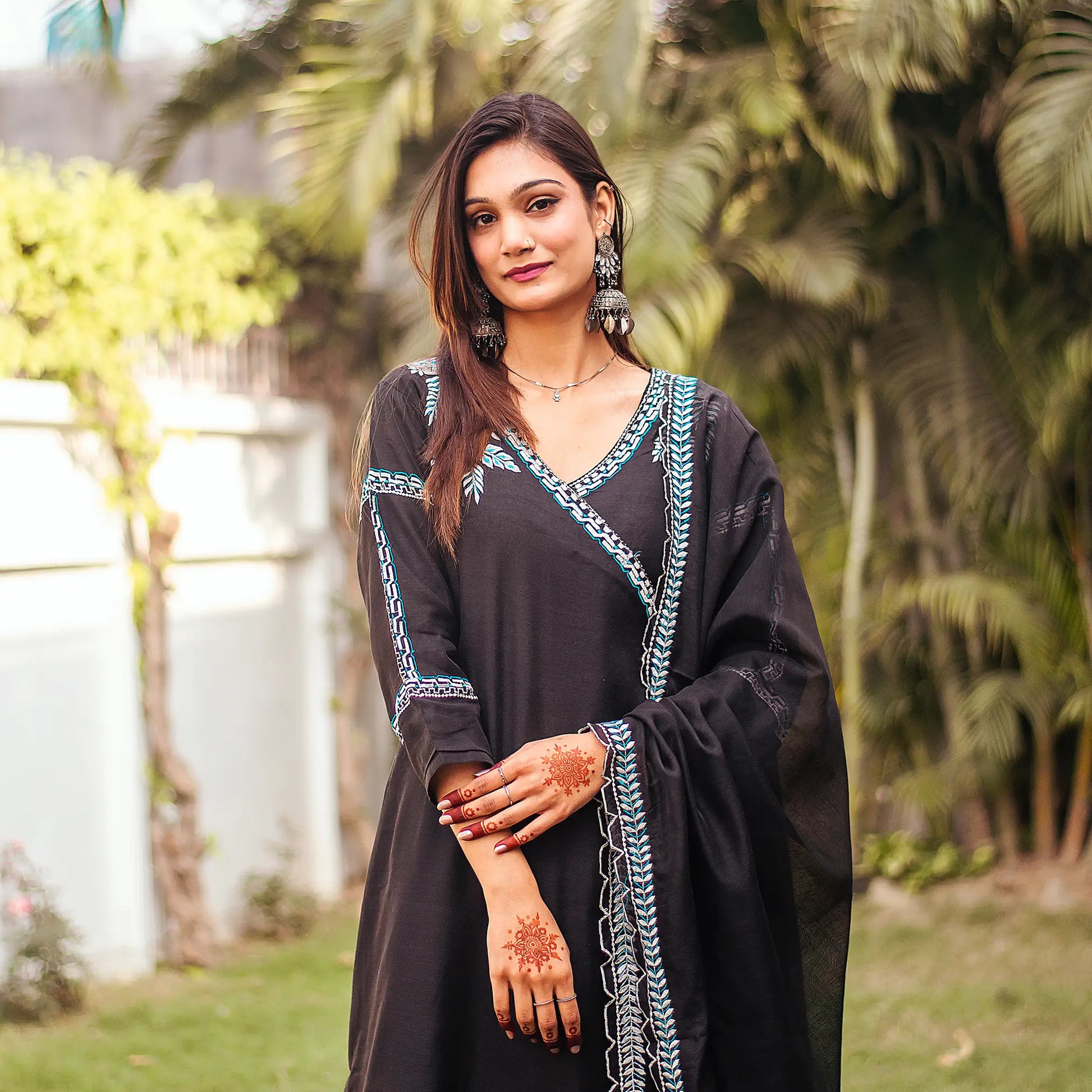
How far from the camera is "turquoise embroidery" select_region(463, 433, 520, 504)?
176 cm

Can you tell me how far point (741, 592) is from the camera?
1.79m

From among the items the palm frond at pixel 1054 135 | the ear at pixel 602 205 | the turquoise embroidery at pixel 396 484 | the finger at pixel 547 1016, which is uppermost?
the palm frond at pixel 1054 135

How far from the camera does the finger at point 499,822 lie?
63.1 inches

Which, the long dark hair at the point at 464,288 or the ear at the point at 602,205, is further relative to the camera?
the ear at the point at 602,205

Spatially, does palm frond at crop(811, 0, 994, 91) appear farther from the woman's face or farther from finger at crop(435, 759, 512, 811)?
finger at crop(435, 759, 512, 811)

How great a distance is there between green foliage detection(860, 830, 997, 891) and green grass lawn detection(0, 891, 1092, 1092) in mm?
317

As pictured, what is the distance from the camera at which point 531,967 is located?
5.27 ft

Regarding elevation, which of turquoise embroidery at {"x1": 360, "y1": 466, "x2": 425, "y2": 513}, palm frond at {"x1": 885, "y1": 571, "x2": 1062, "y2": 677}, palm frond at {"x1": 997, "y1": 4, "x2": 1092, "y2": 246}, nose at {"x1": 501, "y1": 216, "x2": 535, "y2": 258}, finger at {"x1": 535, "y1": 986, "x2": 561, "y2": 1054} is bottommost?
palm frond at {"x1": 885, "y1": 571, "x2": 1062, "y2": 677}

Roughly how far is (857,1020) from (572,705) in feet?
9.32

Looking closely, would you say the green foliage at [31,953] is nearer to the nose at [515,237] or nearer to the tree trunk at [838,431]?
the nose at [515,237]

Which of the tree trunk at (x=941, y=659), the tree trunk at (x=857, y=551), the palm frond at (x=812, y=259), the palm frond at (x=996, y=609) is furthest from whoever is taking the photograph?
the tree trunk at (x=857, y=551)

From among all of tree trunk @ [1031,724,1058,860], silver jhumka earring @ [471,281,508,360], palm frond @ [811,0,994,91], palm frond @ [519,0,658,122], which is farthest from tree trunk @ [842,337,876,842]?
silver jhumka earring @ [471,281,508,360]

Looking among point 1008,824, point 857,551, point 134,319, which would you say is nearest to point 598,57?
point 134,319

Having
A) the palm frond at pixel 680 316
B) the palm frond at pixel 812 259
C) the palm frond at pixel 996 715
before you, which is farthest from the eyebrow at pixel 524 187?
the palm frond at pixel 996 715
